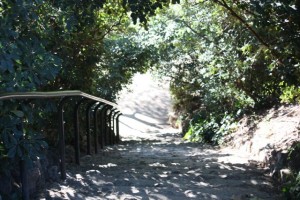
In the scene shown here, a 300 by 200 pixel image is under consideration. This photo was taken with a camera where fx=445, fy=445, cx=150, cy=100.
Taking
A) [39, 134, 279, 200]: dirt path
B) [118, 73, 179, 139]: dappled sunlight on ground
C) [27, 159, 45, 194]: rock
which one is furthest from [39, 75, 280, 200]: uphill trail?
[118, 73, 179, 139]: dappled sunlight on ground

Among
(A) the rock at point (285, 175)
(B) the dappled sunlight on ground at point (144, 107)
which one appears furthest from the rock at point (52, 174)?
(B) the dappled sunlight on ground at point (144, 107)

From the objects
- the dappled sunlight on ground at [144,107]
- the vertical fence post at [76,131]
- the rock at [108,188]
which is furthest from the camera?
the dappled sunlight on ground at [144,107]

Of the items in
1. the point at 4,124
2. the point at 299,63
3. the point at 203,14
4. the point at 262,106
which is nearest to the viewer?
the point at 4,124

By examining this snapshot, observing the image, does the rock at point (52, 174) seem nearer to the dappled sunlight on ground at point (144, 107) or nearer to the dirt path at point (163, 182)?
the dirt path at point (163, 182)

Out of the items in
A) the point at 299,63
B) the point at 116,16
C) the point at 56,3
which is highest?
the point at 116,16

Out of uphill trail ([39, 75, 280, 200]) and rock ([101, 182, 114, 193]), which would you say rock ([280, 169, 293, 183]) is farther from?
rock ([101, 182, 114, 193])

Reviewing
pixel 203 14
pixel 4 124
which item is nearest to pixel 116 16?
pixel 203 14

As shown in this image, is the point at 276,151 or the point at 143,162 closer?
the point at 276,151

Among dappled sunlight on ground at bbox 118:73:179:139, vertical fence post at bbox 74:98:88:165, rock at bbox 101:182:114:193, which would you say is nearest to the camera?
rock at bbox 101:182:114:193

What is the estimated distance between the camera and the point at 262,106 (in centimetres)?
968

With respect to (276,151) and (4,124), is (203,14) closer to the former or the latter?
(276,151)

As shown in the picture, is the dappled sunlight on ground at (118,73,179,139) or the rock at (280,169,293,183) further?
the dappled sunlight on ground at (118,73,179,139)

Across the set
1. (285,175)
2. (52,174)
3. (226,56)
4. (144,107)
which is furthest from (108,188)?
(144,107)

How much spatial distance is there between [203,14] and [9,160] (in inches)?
319
